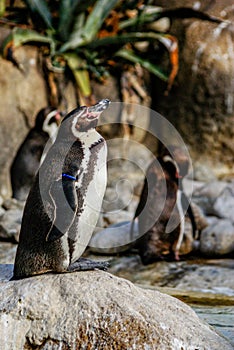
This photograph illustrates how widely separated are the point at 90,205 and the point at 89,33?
7307 mm

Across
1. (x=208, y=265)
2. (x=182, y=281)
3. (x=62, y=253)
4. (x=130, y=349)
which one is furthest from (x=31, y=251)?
(x=208, y=265)

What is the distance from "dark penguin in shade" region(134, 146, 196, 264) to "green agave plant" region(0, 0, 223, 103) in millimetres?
3450

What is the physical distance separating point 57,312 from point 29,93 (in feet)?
22.6

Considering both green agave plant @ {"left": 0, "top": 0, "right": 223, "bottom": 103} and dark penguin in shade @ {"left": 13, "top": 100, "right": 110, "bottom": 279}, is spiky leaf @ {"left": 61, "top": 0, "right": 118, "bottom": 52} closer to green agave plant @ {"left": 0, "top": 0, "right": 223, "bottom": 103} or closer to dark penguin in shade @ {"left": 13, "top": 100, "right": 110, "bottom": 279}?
green agave plant @ {"left": 0, "top": 0, "right": 223, "bottom": 103}

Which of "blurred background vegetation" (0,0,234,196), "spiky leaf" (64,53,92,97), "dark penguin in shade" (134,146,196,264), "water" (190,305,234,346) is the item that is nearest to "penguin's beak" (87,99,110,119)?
"water" (190,305,234,346)

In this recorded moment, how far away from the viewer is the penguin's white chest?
12.6ft

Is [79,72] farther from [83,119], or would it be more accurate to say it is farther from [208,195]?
[83,119]

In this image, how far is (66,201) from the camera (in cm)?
377

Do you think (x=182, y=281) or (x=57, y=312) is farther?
(x=182, y=281)

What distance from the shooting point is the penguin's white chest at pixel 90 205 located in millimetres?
3840

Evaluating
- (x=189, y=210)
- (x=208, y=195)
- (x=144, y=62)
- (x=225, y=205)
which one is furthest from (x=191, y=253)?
(x=144, y=62)

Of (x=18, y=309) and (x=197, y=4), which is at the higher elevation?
(x=18, y=309)

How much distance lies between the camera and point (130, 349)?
3.55 metres

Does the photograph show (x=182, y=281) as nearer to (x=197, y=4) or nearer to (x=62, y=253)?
(x=62, y=253)
